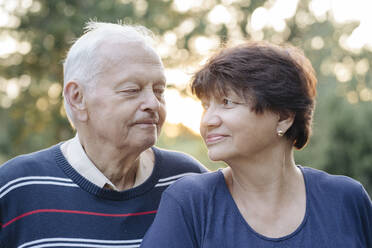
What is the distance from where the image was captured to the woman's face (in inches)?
76.4

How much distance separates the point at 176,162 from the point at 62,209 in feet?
2.21

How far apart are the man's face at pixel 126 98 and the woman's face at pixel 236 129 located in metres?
0.35

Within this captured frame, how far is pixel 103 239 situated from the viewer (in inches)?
87.5

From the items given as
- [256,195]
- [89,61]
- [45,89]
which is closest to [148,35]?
[89,61]

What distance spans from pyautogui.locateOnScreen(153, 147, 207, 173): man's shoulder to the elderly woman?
0.44 meters

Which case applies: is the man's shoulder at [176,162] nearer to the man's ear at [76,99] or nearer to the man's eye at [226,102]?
the man's ear at [76,99]

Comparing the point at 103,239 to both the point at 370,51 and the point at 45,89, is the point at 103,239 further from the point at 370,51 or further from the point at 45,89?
the point at 370,51

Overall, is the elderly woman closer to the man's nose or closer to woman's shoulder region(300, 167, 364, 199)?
woman's shoulder region(300, 167, 364, 199)

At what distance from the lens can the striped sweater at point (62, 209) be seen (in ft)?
7.22

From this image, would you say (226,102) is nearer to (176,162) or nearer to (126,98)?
(126,98)

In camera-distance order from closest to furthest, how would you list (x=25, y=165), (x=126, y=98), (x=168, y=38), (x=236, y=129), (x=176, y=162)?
(x=236, y=129)
(x=126, y=98)
(x=25, y=165)
(x=176, y=162)
(x=168, y=38)

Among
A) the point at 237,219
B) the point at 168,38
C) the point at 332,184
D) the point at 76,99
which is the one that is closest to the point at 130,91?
the point at 76,99

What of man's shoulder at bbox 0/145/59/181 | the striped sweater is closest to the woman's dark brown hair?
the striped sweater

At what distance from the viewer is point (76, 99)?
2334 millimetres
